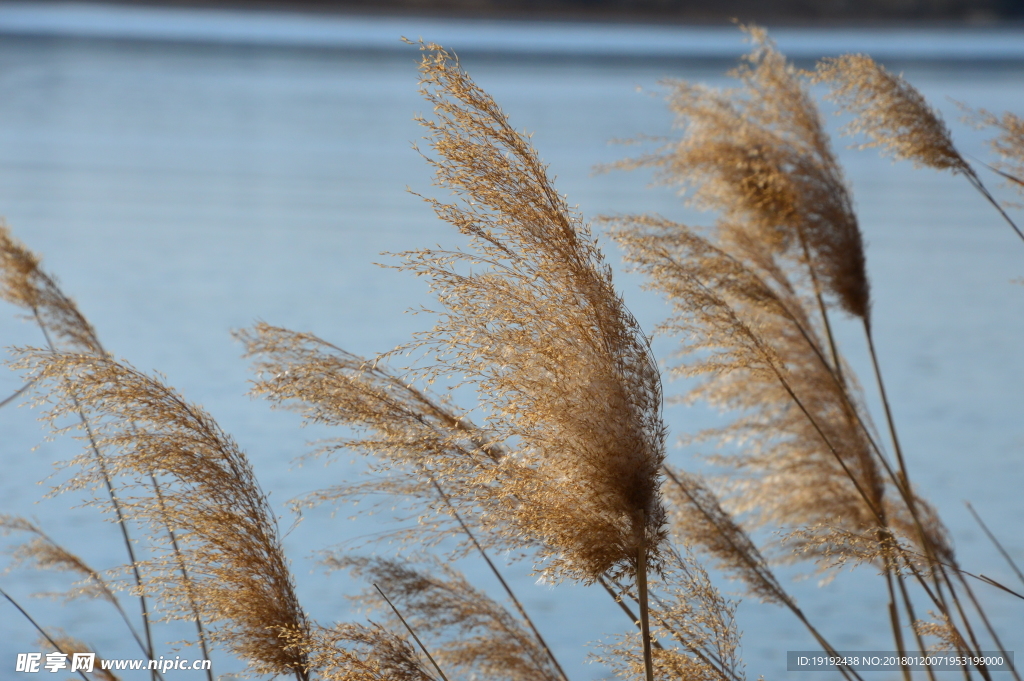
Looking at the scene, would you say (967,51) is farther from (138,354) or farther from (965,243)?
(138,354)

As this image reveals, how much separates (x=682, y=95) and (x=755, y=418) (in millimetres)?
796

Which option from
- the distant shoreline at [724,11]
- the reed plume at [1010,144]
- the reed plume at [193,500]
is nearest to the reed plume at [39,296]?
the reed plume at [193,500]

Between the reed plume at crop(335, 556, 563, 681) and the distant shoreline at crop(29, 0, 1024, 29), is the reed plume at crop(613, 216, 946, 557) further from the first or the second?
the distant shoreline at crop(29, 0, 1024, 29)

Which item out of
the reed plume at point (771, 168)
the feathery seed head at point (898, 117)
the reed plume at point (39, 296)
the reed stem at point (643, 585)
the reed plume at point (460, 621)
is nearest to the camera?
the reed stem at point (643, 585)

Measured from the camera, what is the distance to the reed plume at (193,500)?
1.46m

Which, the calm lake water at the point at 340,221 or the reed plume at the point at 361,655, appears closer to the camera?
the reed plume at the point at 361,655

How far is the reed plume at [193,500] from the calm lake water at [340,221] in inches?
20.1

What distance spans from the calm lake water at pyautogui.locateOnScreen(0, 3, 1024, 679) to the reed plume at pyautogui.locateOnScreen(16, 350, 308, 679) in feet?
1.67

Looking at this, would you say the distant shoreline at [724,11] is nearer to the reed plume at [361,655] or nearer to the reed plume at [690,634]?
the reed plume at [690,634]

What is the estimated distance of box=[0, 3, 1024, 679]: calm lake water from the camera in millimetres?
5250

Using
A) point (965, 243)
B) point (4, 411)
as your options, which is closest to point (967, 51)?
point (965, 243)

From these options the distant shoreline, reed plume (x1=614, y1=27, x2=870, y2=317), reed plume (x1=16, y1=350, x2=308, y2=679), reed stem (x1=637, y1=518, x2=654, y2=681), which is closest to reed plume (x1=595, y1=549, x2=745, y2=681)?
reed stem (x1=637, y1=518, x2=654, y2=681)

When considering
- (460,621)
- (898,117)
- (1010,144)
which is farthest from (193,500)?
(1010,144)

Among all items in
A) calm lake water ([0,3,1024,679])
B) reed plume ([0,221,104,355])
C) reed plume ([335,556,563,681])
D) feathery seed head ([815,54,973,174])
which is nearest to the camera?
reed plume ([335,556,563,681])
